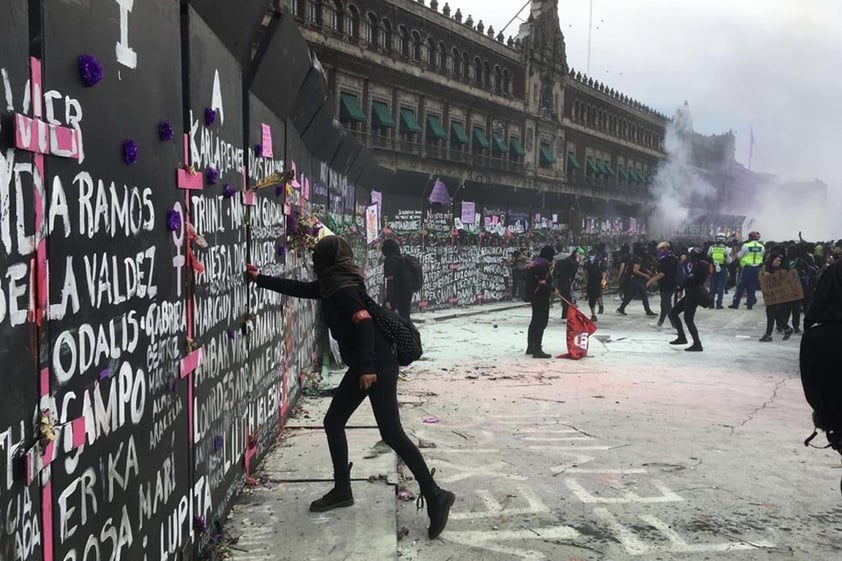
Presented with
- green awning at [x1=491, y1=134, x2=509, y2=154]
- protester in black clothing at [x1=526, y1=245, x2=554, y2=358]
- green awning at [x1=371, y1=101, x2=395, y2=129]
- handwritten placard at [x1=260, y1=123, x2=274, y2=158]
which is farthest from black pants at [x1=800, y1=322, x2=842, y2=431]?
green awning at [x1=491, y1=134, x2=509, y2=154]

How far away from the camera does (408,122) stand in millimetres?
39531

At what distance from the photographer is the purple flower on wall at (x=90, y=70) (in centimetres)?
190

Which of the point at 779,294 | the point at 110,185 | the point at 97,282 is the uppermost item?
the point at 110,185

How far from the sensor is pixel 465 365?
31.8ft

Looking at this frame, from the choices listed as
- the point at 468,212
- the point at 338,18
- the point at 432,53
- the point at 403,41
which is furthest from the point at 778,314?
the point at 432,53

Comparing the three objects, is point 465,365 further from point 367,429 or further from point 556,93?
point 556,93

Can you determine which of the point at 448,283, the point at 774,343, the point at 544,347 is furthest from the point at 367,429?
the point at 448,283

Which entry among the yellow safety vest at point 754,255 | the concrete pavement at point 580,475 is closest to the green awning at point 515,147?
the yellow safety vest at point 754,255

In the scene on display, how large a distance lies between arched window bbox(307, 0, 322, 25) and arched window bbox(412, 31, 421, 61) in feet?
25.6

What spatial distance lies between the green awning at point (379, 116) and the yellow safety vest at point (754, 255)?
24079mm

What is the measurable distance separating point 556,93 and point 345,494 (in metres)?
54.4

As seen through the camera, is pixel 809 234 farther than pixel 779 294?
Yes

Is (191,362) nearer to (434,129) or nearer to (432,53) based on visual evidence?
(434,129)

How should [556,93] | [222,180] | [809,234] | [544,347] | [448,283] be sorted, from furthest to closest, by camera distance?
[809,234] → [556,93] → [448,283] → [544,347] → [222,180]
